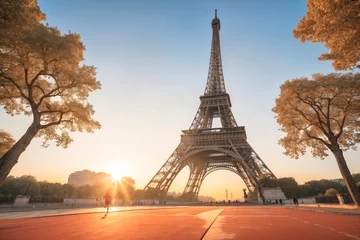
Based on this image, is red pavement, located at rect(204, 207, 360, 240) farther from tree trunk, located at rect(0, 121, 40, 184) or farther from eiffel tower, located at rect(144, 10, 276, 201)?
eiffel tower, located at rect(144, 10, 276, 201)

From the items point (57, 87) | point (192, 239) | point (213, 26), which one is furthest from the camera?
point (213, 26)

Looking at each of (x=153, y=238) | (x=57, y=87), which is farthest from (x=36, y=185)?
(x=153, y=238)

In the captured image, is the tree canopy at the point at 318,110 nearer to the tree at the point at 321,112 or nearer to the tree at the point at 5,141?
the tree at the point at 321,112

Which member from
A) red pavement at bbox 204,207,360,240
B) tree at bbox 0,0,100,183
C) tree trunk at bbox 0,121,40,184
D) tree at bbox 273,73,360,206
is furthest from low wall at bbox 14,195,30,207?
tree at bbox 273,73,360,206

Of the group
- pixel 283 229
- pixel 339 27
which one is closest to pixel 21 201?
pixel 283 229

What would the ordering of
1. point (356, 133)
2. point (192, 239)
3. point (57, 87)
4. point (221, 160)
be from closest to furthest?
point (192, 239) → point (57, 87) → point (356, 133) → point (221, 160)

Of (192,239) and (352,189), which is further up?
(352,189)

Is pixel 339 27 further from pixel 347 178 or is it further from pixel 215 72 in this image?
pixel 215 72

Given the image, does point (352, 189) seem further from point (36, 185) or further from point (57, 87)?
point (36, 185)

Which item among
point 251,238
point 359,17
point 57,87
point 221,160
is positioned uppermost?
point 221,160
